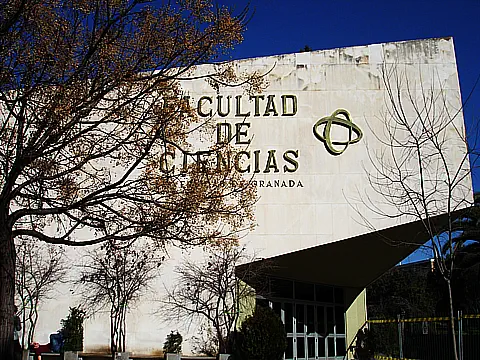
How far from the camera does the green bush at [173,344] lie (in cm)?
1908

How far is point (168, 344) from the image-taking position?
757 inches

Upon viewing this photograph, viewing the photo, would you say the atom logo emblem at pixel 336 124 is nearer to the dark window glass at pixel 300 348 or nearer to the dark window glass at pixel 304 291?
the dark window glass at pixel 304 291

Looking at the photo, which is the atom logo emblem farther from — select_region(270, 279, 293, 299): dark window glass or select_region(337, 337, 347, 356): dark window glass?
select_region(337, 337, 347, 356): dark window glass

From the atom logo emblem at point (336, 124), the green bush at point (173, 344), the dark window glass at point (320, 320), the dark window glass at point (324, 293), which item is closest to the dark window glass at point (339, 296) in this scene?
the dark window glass at point (324, 293)

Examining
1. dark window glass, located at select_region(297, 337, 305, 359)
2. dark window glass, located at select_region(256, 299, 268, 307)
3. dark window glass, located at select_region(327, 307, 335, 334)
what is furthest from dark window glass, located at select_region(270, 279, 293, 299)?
dark window glass, located at select_region(327, 307, 335, 334)

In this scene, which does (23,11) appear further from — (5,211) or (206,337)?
(206,337)

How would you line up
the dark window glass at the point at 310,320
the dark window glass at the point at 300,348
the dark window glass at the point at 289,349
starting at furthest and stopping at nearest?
the dark window glass at the point at 310,320
the dark window glass at the point at 300,348
the dark window glass at the point at 289,349

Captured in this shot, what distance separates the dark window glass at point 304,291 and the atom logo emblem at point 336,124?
5983mm

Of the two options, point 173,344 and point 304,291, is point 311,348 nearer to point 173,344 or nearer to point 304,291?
point 304,291

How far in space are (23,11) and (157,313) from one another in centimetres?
1180

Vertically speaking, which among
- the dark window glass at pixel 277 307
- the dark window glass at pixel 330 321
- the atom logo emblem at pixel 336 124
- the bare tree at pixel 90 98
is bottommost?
the dark window glass at pixel 330 321

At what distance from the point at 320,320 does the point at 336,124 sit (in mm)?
8309

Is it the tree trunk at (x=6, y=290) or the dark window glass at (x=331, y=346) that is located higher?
the tree trunk at (x=6, y=290)

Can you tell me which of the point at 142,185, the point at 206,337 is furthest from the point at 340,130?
the point at 142,185
